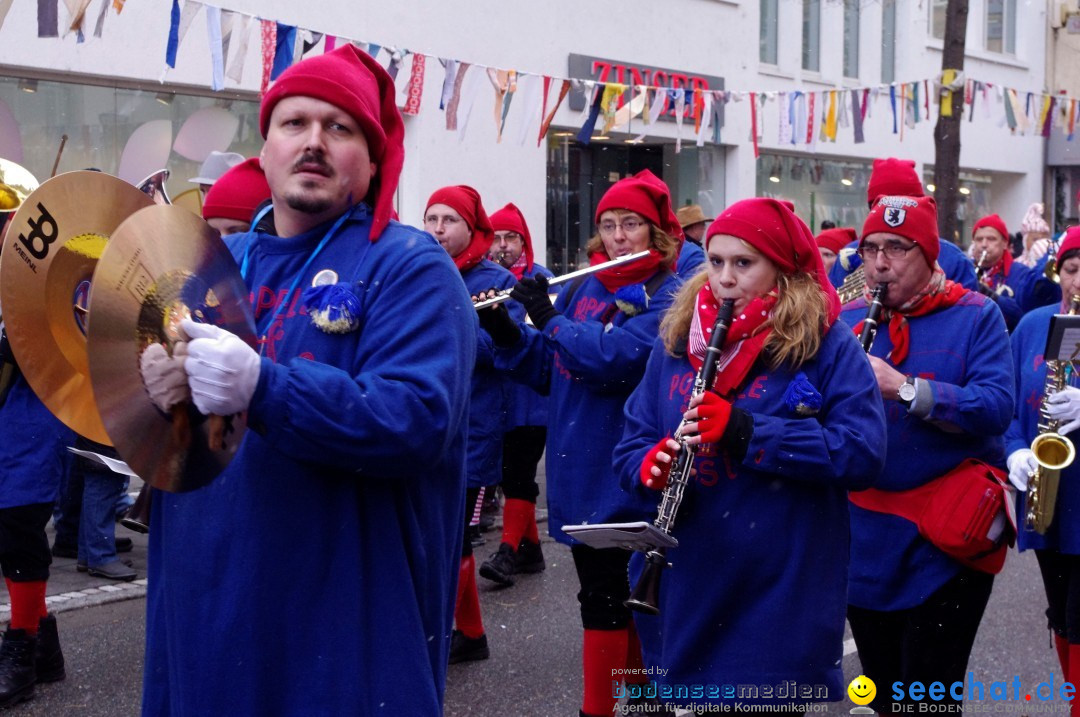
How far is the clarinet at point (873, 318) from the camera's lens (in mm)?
4102

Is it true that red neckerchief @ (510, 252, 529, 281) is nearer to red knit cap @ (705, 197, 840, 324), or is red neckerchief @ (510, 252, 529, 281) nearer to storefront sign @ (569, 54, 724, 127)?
red knit cap @ (705, 197, 840, 324)

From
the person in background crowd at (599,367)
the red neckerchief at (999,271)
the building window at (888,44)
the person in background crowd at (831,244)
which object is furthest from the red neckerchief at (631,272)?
the building window at (888,44)

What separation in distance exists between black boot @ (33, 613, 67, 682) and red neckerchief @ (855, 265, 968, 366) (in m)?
3.37

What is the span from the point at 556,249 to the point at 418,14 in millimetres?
3597

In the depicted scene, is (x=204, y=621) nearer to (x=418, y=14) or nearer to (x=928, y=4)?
(x=418, y=14)

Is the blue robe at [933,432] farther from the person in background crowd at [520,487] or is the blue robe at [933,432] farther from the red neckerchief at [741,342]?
the person in background crowd at [520,487]

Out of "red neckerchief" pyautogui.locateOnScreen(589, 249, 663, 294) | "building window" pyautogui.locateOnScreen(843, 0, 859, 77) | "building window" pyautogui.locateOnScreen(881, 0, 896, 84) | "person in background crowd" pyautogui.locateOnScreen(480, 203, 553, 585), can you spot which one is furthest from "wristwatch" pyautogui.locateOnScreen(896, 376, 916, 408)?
"building window" pyautogui.locateOnScreen(881, 0, 896, 84)

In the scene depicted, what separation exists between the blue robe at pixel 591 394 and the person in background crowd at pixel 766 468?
Answer: 117 cm

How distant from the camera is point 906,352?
163 inches

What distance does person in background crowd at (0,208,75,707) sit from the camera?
4.98 m

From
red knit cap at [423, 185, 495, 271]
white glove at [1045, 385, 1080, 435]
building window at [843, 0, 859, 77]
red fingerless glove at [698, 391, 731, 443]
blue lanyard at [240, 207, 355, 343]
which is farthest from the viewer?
building window at [843, 0, 859, 77]

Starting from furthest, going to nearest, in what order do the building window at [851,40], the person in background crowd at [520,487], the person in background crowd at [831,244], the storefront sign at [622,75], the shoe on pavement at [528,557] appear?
the building window at [851,40] → the storefront sign at [622,75] → the person in background crowd at [831,244] → the shoe on pavement at [528,557] → the person in background crowd at [520,487]

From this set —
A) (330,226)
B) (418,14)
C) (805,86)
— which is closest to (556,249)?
(418,14)

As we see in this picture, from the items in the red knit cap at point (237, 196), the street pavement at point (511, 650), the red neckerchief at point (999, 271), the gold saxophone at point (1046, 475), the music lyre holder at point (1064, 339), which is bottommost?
the street pavement at point (511, 650)
